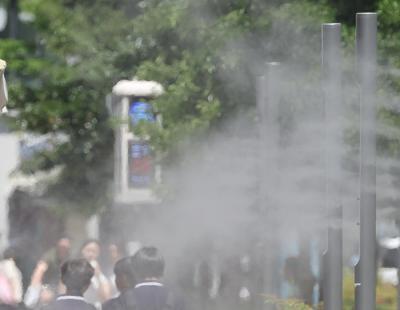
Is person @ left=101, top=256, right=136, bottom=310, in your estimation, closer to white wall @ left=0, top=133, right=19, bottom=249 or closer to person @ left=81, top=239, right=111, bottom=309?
person @ left=81, top=239, right=111, bottom=309

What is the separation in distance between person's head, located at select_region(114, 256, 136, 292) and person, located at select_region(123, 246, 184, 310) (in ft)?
1.98

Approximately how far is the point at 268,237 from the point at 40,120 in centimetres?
1075

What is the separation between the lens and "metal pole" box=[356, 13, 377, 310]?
8.78m

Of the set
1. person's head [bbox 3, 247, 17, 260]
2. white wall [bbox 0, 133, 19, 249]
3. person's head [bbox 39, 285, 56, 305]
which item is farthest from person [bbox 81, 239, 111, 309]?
white wall [bbox 0, 133, 19, 249]

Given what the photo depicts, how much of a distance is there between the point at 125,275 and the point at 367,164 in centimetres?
227

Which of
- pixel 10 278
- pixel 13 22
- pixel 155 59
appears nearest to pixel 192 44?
pixel 155 59

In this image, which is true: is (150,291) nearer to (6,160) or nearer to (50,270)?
(50,270)

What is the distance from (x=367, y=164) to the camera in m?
8.81

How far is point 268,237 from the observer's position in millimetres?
14578

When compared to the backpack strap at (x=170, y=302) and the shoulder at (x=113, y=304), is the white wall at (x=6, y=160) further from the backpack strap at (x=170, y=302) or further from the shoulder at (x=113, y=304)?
the backpack strap at (x=170, y=302)

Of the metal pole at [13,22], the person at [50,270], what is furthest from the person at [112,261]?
the metal pole at [13,22]

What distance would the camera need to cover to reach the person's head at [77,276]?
9.30 m

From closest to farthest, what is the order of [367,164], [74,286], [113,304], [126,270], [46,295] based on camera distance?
1. [367,164]
2. [74,286]
3. [113,304]
4. [126,270]
5. [46,295]

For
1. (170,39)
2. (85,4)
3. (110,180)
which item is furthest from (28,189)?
(170,39)
